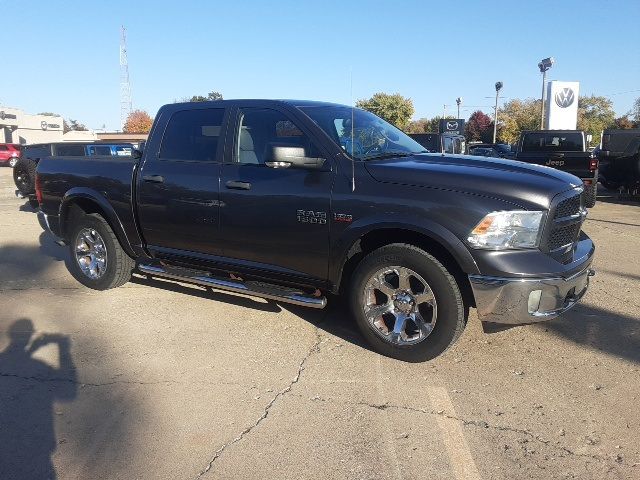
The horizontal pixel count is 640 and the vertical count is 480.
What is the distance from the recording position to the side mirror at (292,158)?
4043 mm

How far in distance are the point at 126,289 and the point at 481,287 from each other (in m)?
4.04

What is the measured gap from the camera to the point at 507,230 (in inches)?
140

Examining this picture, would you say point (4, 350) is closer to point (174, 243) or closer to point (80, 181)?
point (174, 243)

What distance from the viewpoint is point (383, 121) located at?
530cm

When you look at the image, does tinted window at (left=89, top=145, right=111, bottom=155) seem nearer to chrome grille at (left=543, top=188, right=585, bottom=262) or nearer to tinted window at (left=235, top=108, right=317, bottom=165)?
tinted window at (left=235, top=108, right=317, bottom=165)

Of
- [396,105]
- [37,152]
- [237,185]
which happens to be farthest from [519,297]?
[396,105]

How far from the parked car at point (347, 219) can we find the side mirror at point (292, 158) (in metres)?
0.01

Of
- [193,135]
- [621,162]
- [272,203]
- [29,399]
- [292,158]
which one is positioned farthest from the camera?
[621,162]

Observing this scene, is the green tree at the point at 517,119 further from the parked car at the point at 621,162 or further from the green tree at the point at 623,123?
the parked car at the point at 621,162

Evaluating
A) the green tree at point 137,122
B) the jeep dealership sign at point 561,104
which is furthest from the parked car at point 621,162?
the green tree at point 137,122

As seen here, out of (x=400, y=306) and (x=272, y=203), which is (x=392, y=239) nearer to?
(x=400, y=306)

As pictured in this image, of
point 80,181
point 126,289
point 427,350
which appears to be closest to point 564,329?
point 427,350

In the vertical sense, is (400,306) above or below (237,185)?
below

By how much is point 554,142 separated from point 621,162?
2819 millimetres
